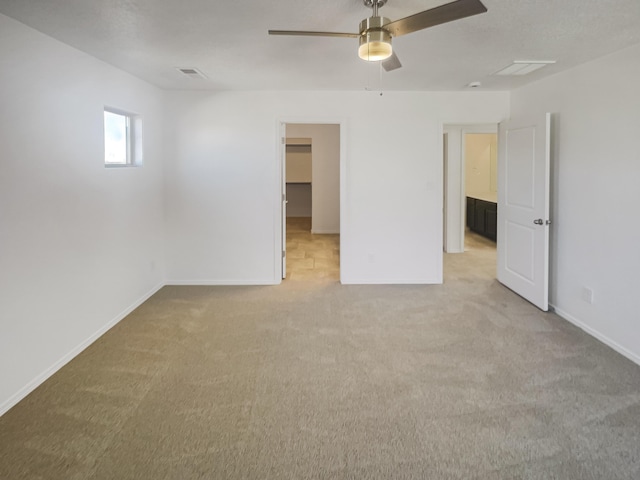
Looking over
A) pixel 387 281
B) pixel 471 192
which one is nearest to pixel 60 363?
pixel 387 281

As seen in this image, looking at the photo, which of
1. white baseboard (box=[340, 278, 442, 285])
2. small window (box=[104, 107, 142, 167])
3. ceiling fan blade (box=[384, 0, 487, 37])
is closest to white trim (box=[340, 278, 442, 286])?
white baseboard (box=[340, 278, 442, 285])

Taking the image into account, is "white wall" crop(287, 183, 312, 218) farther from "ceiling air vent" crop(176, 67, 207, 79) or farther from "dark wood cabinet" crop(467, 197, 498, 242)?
"ceiling air vent" crop(176, 67, 207, 79)

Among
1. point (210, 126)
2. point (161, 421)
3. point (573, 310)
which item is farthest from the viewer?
point (210, 126)

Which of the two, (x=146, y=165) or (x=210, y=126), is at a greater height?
(x=210, y=126)

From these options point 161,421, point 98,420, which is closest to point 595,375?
point 161,421

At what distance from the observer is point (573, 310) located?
4008 millimetres

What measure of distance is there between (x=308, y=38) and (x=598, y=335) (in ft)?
10.6

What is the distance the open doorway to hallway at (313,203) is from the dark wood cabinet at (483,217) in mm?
2787

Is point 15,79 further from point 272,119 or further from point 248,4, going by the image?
point 272,119

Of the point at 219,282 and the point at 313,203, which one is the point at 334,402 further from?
the point at 313,203

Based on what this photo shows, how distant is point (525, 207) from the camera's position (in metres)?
4.62

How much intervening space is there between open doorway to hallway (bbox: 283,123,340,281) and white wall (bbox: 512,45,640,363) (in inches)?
104

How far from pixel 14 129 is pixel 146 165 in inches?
80.0

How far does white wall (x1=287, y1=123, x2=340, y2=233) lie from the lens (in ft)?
31.0
